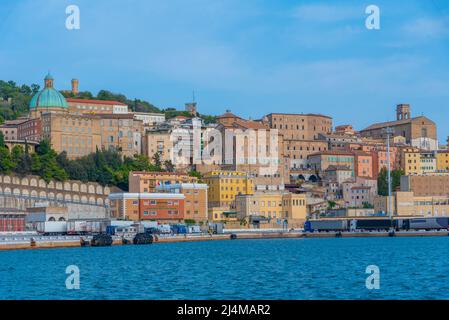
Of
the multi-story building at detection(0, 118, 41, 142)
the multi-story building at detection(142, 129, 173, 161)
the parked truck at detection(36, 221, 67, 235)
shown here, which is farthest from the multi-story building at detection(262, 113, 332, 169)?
the parked truck at detection(36, 221, 67, 235)

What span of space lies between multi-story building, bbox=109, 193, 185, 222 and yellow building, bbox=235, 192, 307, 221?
19.2 feet

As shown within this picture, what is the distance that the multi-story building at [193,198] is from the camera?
7056 cm

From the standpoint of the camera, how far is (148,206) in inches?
2677

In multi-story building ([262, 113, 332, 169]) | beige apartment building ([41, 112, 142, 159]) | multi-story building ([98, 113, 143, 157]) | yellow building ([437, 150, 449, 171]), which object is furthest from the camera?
multi-story building ([262, 113, 332, 169])

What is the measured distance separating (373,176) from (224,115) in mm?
16422

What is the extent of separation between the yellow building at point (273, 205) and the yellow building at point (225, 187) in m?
1.59

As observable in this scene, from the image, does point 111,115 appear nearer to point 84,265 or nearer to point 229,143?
point 229,143

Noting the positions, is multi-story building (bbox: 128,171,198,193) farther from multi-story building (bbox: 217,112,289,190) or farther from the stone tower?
the stone tower

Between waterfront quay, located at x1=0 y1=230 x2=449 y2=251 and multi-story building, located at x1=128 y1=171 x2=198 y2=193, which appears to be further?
multi-story building, located at x1=128 y1=171 x2=198 y2=193

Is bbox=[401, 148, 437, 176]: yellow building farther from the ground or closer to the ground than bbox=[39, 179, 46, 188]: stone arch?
farther from the ground

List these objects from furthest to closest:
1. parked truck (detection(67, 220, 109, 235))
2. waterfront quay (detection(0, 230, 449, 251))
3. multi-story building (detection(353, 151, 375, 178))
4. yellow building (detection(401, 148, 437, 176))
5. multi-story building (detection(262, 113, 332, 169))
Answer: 1. multi-story building (detection(262, 113, 332, 169))
2. yellow building (detection(401, 148, 437, 176))
3. multi-story building (detection(353, 151, 375, 178))
4. parked truck (detection(67, 220, 109, 235))
5. waterfront quay (detection(0, 230, 449, 251))

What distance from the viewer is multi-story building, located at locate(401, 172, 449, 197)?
3282 inches

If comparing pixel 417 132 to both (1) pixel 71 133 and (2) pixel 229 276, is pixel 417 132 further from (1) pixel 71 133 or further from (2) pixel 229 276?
(2) pixel 229 276
